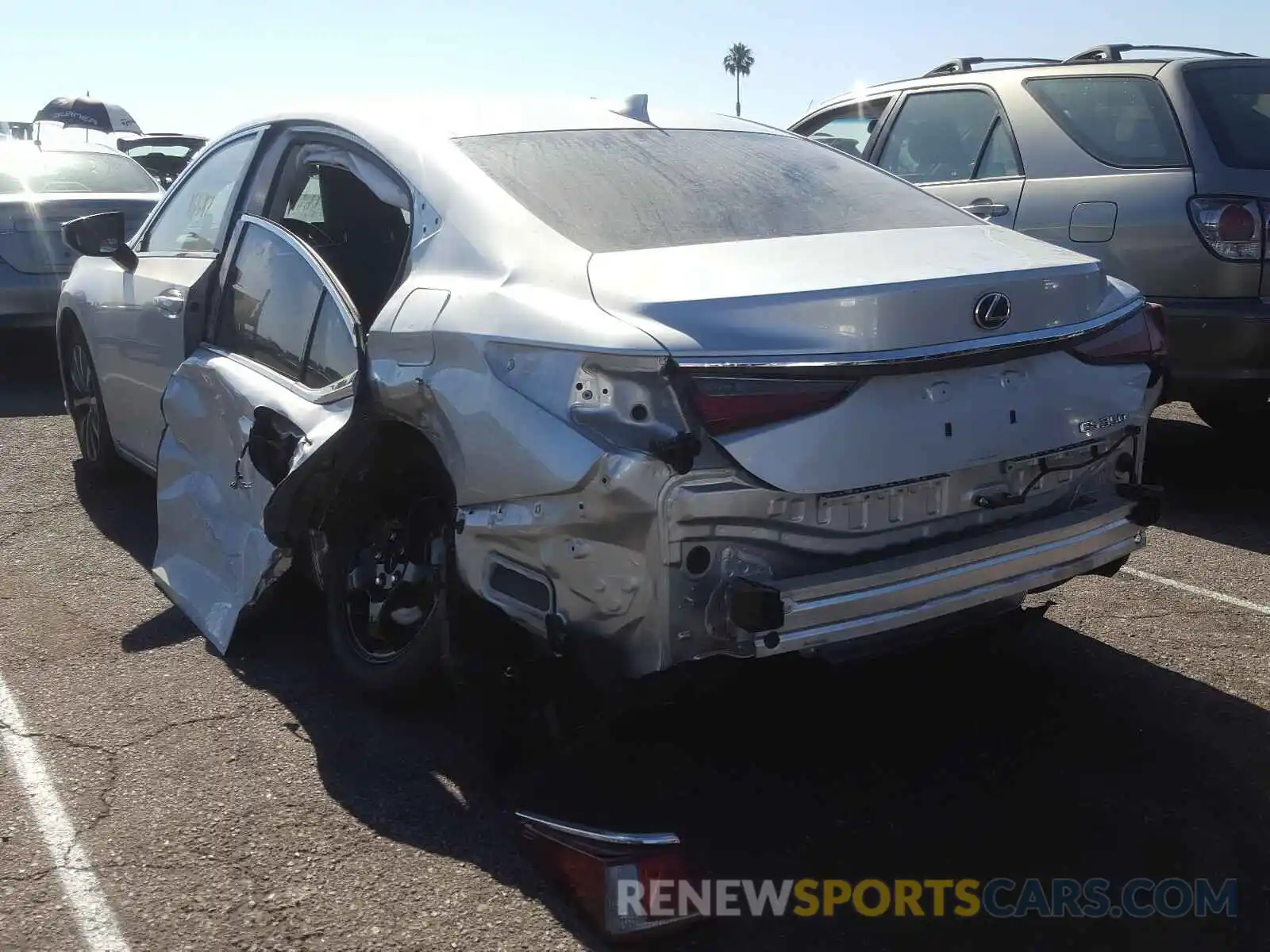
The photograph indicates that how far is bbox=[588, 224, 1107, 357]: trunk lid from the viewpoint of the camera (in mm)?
2693

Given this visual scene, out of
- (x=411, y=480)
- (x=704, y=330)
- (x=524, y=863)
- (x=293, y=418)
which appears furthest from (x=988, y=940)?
(x=293, y=418)

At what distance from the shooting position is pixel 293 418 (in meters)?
3.64

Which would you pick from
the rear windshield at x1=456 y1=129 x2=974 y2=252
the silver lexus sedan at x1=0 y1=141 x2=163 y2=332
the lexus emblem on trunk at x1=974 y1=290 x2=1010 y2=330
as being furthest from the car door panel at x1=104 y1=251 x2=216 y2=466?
the silver lexus sedan at x1=0 y1=141 x2=163 y2=332

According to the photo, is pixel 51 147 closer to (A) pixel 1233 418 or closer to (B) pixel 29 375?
(B) pixel 29 375

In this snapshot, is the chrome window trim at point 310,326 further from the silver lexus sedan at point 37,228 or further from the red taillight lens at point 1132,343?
the silver lexus sedan at point 37,228

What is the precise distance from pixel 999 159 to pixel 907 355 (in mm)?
3698

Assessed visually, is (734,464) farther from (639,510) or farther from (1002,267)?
(1002,267)

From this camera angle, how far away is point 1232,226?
16.8ft

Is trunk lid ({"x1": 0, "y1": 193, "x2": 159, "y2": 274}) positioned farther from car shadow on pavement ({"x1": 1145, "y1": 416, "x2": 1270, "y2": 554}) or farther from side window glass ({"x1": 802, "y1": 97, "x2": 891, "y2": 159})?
car shadow on pavement ({"x1": 1145, "y1": 416, "x2": 1270, "y2": 554})

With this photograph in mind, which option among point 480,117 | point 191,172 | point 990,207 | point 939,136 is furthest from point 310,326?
point 939,136

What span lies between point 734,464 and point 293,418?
153cm

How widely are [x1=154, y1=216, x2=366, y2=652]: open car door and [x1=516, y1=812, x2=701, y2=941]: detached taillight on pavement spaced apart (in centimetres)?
125

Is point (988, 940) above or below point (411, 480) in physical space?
below

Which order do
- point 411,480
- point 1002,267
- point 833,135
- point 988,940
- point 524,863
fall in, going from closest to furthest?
point 988,940
point 524,863
point 1002,267
point 411,480
point 833,135
